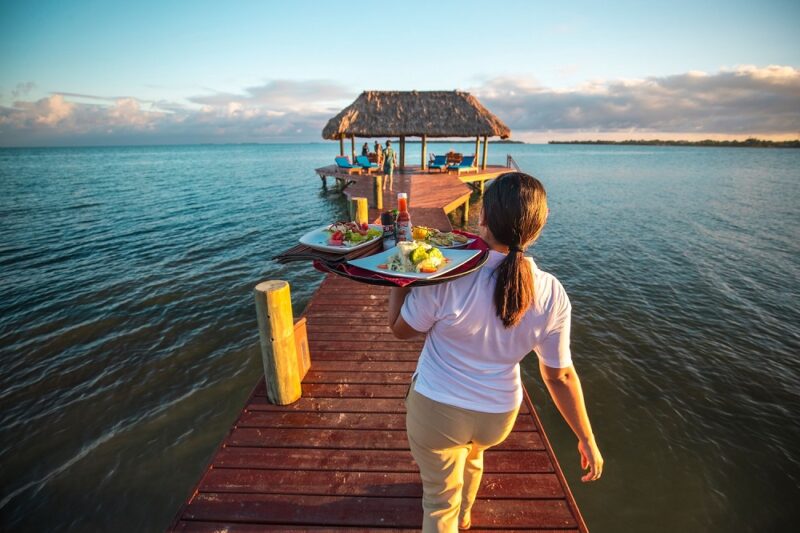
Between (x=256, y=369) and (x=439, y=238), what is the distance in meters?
5.15

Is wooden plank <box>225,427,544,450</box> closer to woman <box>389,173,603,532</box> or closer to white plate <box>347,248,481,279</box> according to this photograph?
woman <box>389,173,603,532</box>

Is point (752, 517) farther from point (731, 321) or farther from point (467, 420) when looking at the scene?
point (731, 321)

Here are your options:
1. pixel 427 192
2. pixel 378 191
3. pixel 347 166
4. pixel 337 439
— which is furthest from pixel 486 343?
pixel 347 166

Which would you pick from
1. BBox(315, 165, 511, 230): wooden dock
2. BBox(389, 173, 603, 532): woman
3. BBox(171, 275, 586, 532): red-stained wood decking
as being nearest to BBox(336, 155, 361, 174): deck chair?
BBox(315, 165, 511, 230): wooden dock

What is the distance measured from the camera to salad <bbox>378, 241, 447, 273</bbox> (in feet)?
5.15

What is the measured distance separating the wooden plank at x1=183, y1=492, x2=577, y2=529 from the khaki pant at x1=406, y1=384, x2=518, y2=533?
93cm

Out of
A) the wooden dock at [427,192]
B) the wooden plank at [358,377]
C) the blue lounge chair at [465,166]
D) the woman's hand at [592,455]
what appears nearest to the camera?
the woman's hand at [592,455]

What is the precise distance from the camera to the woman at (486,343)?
4.14ft

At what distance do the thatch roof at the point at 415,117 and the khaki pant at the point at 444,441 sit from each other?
20.2 m

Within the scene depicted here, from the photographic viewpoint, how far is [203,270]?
407 inches

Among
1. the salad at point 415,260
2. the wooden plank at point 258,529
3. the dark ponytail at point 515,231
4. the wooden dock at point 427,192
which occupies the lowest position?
the wooden plank at point 258,529

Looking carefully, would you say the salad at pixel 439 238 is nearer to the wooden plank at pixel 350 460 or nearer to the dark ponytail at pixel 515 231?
the dark ponytail at pixel 515 231

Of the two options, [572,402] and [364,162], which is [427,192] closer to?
[364,162]

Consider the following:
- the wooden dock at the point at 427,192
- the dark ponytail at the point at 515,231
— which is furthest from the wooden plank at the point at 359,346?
the wooden dock at the point at 427,192
